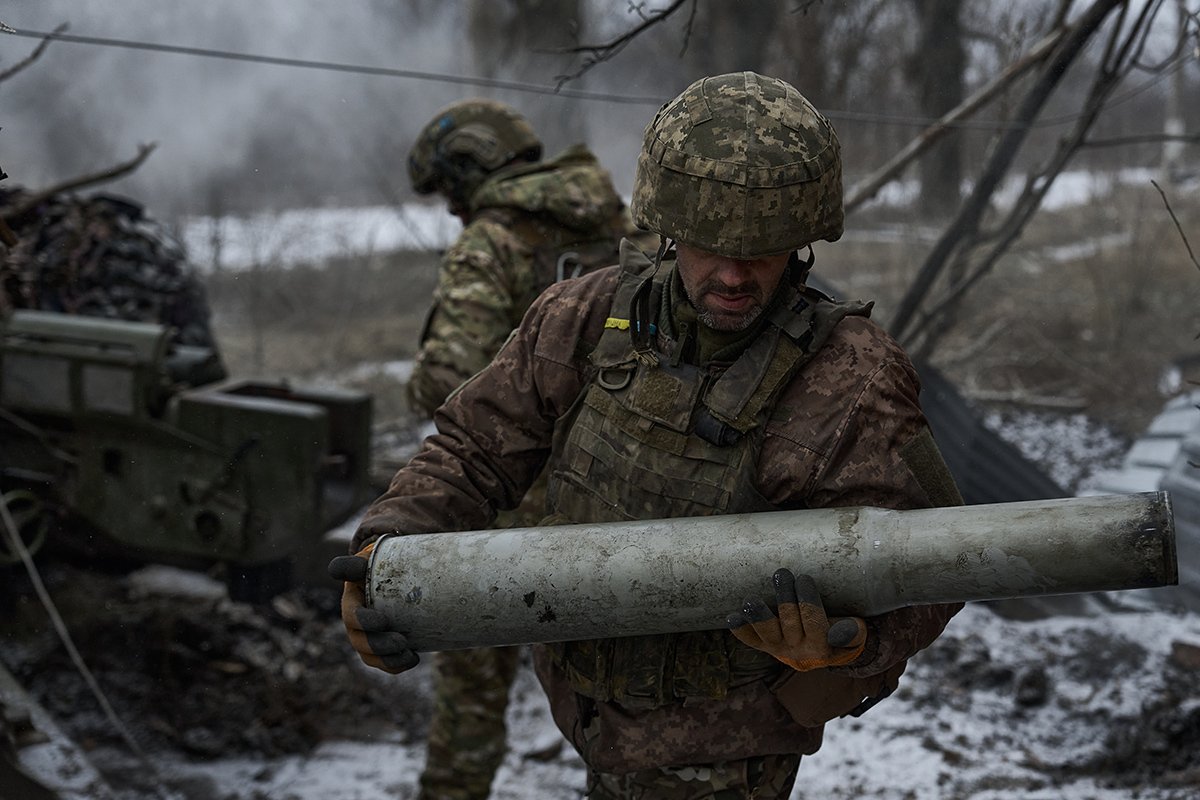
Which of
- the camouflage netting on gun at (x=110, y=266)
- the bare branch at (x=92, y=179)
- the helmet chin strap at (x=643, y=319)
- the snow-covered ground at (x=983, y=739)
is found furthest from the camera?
the camouflage netting on gun at (x=110, y=266)

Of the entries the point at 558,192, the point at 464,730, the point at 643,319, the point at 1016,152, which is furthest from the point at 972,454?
the point at 643,319

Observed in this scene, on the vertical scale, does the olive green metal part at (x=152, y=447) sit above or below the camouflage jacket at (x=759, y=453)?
below

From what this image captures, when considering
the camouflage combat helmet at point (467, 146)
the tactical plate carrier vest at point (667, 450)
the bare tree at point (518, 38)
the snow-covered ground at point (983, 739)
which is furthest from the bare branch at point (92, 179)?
the bare tree at point (518, 38)

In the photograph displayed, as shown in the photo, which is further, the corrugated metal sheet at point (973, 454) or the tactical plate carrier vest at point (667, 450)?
the corrugated metal sheet at point (973, 454)

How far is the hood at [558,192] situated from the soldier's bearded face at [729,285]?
1.64 metres

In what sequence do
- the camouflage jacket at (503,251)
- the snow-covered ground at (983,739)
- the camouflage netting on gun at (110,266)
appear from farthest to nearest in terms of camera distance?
1. the camouflage netting on gun at (110,266)
2. the snow-covered ground at (983,739)
3. the camouflage jacket at (503,251)

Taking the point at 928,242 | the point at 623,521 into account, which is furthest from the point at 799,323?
the point at 928,242

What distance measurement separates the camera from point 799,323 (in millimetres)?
2227

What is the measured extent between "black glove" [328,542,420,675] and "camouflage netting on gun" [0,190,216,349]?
12.8 ft

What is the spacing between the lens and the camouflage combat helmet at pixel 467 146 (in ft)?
13.5

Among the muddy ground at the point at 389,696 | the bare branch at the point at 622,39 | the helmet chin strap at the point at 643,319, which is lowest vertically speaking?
the muddy ground at the point at 389,696

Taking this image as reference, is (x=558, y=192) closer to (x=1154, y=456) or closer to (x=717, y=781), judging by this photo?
(x=717, y=781)

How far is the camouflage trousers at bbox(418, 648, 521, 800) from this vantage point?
369 centimetres

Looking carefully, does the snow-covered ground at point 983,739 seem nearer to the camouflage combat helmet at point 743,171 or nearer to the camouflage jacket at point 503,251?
the camouflage jacket at point 503,251
